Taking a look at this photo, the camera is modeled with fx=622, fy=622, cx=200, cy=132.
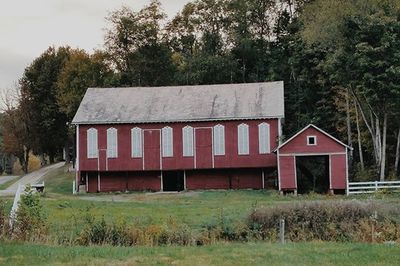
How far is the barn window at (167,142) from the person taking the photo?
44938 millimetres

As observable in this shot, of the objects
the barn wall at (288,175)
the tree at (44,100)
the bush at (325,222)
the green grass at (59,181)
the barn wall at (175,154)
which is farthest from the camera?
the tree at (44,100)

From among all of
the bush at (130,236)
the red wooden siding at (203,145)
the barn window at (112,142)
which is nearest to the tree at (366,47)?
the red wooden siding at (203,145)

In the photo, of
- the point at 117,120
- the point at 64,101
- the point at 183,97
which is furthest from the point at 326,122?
the point at 64,101

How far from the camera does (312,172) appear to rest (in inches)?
1783

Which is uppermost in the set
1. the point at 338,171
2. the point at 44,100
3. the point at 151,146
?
the point at 44,100

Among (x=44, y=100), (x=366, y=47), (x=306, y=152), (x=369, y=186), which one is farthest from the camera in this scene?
(x=44, y=100)

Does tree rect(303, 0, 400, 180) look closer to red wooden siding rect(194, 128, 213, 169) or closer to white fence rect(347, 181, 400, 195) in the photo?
white fence rect(347, 181, 400, 195)

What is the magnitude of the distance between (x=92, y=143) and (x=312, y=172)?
52.9ft

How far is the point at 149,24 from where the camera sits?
61250 mm

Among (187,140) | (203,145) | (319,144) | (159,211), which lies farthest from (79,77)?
(159,211)

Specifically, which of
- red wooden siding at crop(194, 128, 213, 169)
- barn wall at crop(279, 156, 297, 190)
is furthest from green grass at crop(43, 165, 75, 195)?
barn wall at crop(279, 156, 297, 190)

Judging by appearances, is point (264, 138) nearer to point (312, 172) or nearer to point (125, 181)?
point (312, 172)

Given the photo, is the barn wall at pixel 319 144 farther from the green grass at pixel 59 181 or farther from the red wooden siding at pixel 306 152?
the green grass at pixel 59 181

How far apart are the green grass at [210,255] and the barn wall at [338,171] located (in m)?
28.4
